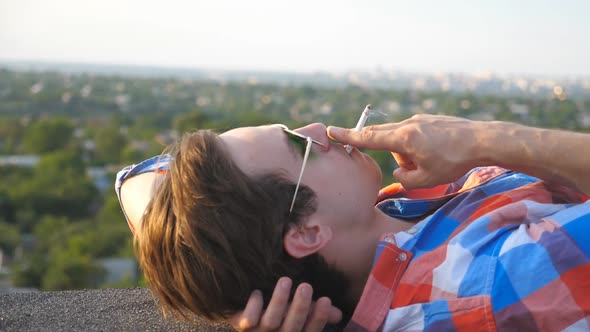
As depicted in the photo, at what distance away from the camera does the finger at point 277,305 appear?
4.90ft

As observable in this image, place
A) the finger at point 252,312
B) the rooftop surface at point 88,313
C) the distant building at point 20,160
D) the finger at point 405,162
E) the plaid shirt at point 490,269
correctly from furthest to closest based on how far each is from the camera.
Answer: the distant building at point 20,160 < the rooftop surface at point 88,313 < the finger at point 405,162 < the finger at point 252,312 < the plaid shirt at point 490,269

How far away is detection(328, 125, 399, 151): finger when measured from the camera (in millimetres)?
1668

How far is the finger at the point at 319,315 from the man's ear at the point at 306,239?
5.7 inches

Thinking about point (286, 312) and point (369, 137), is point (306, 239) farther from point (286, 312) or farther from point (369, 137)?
point (369, 137)

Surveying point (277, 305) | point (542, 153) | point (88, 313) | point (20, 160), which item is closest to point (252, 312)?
point (277, 305)

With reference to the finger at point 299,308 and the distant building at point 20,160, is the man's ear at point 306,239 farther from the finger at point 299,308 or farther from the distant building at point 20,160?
the distant building at point 20,160

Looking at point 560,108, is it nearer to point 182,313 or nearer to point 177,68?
point 182,313

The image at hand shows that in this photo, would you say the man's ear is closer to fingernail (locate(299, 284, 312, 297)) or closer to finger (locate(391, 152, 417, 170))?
fingernail (locate(299, 284, 312, 297))

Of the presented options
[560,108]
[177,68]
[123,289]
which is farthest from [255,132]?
[177,68]

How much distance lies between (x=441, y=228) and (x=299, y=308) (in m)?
0.47

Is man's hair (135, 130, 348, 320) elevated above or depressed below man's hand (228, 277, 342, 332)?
above

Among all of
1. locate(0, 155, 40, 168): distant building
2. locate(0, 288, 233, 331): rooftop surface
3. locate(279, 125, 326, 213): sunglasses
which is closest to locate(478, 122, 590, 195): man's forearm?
locate(279, 125, 326, 213): sunglasses

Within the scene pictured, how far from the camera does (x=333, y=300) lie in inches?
68.2

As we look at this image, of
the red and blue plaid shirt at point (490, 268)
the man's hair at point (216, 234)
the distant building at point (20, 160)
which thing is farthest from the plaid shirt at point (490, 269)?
the distant building at point (20, 160)
